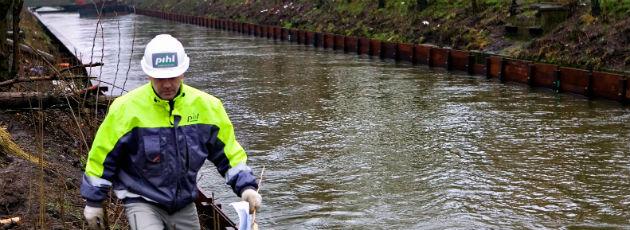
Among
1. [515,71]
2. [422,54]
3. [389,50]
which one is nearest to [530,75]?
[515,71]

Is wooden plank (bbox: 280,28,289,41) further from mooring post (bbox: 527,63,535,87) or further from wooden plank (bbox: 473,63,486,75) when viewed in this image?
mooring post (bbox: 527,63,535,87)

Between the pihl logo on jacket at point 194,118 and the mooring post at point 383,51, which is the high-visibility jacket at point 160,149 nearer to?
the pihl logo on jacket at point 194,118

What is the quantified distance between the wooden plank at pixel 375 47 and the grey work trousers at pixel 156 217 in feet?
79.1

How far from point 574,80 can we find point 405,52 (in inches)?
359

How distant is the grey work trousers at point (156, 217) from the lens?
157 inches

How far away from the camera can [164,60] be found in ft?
12.7

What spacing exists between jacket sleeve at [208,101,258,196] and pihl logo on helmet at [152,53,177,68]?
38 cm

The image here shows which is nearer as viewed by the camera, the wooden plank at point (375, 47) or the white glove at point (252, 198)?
the white glove at point (252, 198)

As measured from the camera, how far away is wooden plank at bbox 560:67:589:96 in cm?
1733

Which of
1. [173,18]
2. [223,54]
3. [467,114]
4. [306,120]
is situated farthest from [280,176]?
[173,18]

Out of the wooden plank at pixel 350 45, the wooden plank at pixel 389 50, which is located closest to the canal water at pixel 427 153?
the wooden plank at pixel 389 50

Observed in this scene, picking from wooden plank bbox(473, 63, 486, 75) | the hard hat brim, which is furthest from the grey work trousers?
wooden plank bbox(473, 63, 486, 75)

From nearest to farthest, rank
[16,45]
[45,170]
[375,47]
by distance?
[45,170] < [16,45] < [375,47]

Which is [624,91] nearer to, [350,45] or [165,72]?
[165,72]
